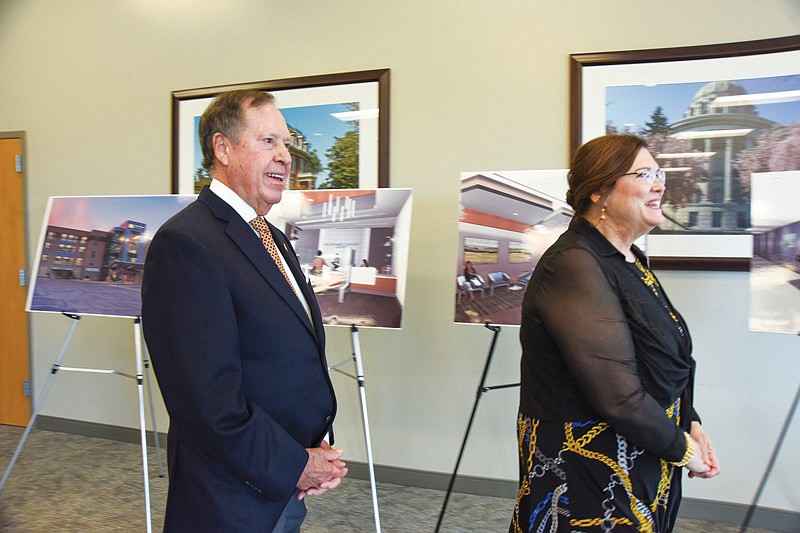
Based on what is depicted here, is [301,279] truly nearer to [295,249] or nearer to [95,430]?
[295,249]

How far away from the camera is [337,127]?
364 centimetres

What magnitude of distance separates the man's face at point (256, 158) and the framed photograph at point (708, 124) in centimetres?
227

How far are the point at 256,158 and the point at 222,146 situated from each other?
9 centimetres

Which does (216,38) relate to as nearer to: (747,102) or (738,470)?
(747,102)

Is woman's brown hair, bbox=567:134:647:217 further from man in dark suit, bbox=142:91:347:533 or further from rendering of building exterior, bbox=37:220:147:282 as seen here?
rendering of building exterior, bbox=37:220:147:282

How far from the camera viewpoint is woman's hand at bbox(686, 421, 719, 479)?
1.42 m

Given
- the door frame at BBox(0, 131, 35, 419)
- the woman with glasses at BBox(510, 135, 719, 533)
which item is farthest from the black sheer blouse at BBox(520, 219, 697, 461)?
the door frame at BBox(0, 131, 35, 419)

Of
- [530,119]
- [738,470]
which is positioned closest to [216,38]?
[530,119]

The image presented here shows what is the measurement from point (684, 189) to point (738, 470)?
145cm

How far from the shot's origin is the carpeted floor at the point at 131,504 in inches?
118

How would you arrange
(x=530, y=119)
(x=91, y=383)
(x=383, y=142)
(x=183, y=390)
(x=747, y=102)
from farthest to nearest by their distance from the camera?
(x=91, y=383), (x=383, y=142), (x=530, y=119), (x=747, y=102), (x=183, y=390)

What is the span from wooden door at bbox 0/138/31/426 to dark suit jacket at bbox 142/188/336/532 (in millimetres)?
4011

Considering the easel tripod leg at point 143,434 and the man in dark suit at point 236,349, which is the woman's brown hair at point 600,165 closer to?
the man in dark suit at point 236,349

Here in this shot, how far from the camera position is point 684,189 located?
3008 mm
